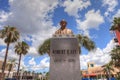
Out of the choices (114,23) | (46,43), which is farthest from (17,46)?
(46,43)

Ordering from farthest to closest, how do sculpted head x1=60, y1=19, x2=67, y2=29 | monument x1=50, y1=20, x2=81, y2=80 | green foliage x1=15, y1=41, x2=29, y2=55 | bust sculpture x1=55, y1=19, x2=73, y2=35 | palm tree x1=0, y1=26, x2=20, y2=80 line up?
1. green foliage x1=15, y1=41, x2=29, y2=55
2. palm tree x1=0, y1=26, x2=20, y2=80
3. sculpted head x1=60, y1=19, x2=67, y2=29
4. bust sculpture x1=55, y1=19, x2=73, y2=35
5. monument x1=50, y1=20, x2=81, y2=80

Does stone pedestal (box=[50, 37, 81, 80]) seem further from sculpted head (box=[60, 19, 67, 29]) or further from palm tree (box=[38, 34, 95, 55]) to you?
palm tree (box=[38, 34, 95, 55])

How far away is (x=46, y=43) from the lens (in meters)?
21.7

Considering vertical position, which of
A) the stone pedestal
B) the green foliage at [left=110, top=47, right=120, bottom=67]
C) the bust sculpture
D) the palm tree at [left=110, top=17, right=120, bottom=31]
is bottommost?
the stone pedestal

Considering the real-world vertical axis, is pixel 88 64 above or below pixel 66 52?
above

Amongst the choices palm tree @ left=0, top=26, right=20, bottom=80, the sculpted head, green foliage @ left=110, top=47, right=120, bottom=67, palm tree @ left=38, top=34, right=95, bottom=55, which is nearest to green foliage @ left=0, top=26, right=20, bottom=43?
palm tree @ left=0, top=26, right=20, bottom=80

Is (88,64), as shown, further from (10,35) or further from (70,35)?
(70,35)

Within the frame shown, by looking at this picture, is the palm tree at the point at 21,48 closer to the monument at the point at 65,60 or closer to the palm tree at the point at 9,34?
the palm tree at the point at 9,34

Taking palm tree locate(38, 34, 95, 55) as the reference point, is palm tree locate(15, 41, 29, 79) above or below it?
above

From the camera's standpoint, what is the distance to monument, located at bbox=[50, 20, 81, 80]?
9.23m

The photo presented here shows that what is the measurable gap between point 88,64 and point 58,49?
293 ft

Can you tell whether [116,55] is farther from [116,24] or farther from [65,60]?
[65,60]

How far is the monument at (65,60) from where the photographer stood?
9.23 m

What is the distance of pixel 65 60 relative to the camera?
9.30m
